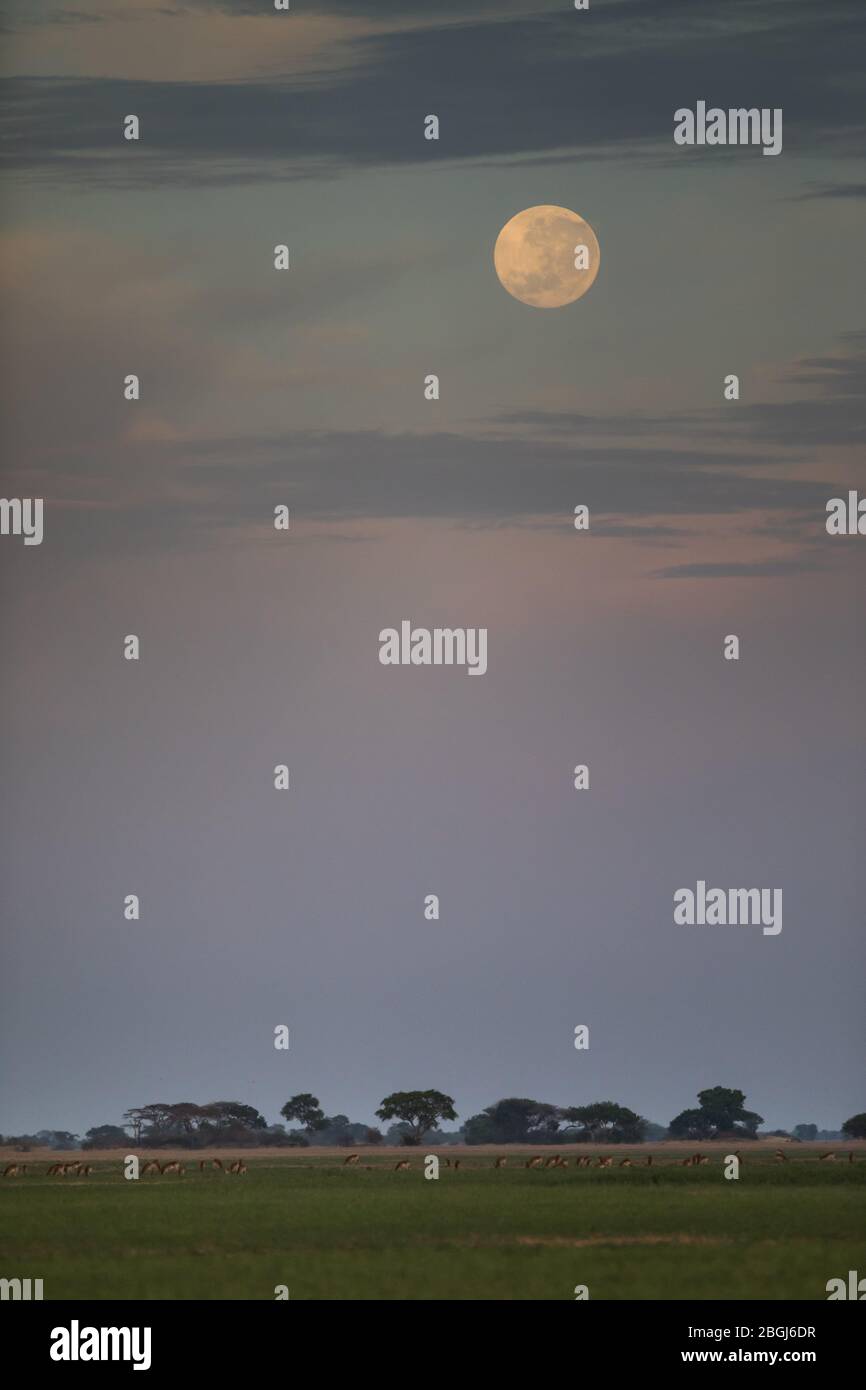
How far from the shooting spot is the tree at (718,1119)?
34.8 m

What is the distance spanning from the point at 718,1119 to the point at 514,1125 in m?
4.40

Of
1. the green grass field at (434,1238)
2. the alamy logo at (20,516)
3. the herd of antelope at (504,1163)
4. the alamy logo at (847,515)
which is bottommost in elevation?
the green grass field at (434,1238)

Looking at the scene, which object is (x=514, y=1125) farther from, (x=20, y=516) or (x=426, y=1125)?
(x=20, y=516)

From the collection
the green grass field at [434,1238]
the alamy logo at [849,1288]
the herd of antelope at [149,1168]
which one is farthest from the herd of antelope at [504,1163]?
the alamy logo at [849,1288]

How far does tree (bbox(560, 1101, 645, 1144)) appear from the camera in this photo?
3469 cm

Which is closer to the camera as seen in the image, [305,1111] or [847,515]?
[847,515]

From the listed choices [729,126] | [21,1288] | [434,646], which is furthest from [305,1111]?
[729,126]

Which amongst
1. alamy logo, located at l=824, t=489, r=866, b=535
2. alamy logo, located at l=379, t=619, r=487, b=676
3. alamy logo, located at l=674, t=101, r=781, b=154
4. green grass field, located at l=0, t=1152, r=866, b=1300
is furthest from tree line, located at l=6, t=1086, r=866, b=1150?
alamy logo, located at l=674, t=101, r=781, b=154

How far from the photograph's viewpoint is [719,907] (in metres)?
31.5

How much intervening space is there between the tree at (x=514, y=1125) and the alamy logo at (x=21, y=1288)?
14896 mm
